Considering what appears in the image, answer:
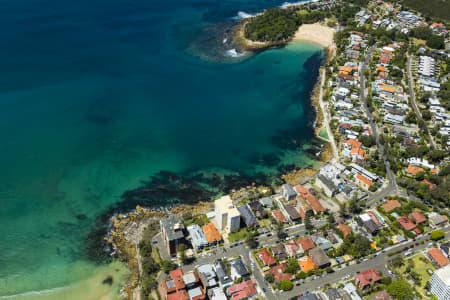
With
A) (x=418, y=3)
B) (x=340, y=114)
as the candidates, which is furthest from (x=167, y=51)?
(x=418, y=3)

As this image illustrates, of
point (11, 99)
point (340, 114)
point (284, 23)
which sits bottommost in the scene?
point (340, 114)

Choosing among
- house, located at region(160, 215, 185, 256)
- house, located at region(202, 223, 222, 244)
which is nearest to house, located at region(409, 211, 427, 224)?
house, located at region(202, 223, 222, 244)

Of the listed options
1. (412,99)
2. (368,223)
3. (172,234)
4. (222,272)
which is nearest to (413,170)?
(368,223)

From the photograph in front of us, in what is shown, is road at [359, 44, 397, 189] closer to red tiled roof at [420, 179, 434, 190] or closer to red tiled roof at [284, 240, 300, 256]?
red tiled roof at [420, 179, 434, 190]

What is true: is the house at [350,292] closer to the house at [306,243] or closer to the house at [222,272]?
the house at [306,243]

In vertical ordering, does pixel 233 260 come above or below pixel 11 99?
below

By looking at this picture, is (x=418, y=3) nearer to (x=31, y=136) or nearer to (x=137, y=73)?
(x=137, y=73)
